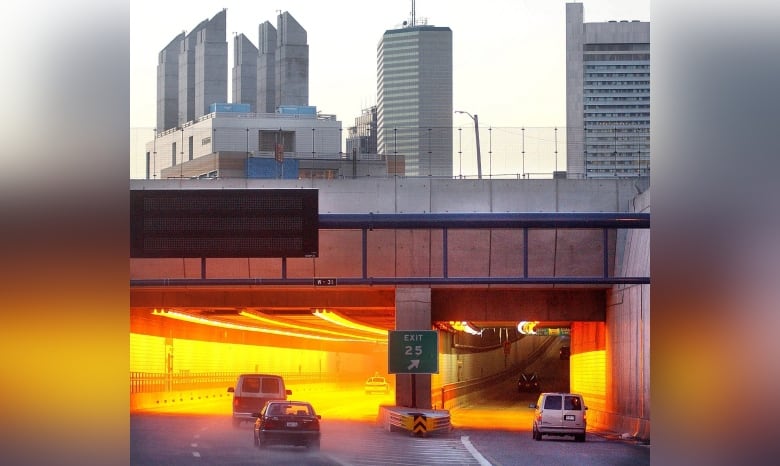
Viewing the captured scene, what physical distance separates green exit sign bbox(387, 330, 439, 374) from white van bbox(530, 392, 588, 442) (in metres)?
5.19

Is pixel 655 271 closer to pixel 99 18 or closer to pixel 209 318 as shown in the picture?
pixel 99 18

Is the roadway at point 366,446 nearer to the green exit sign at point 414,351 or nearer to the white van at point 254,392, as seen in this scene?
the white van at point 254,392

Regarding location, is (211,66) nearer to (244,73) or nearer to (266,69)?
(266,69)

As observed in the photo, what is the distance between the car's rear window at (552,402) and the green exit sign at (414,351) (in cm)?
520

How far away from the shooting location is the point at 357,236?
5059 cm

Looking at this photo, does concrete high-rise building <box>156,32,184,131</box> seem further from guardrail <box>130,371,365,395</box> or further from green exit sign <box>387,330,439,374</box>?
green exit sign <box>387,330,439,374</box>

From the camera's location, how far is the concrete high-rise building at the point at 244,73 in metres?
176

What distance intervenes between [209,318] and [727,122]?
202ft

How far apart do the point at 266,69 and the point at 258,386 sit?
4862 inches

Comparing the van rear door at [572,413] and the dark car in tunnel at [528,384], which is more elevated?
the van rear door at [572,413]

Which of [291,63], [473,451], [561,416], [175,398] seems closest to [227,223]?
[473,451]

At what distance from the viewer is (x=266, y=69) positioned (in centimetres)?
16862

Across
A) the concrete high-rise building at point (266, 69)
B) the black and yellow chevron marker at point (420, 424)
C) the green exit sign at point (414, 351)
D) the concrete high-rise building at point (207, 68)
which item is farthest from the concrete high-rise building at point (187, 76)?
the black and yellow chevron marker at point (420, 424)

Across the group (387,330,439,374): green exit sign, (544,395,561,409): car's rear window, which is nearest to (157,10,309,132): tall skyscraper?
(387,330,439,374): green exit sign
